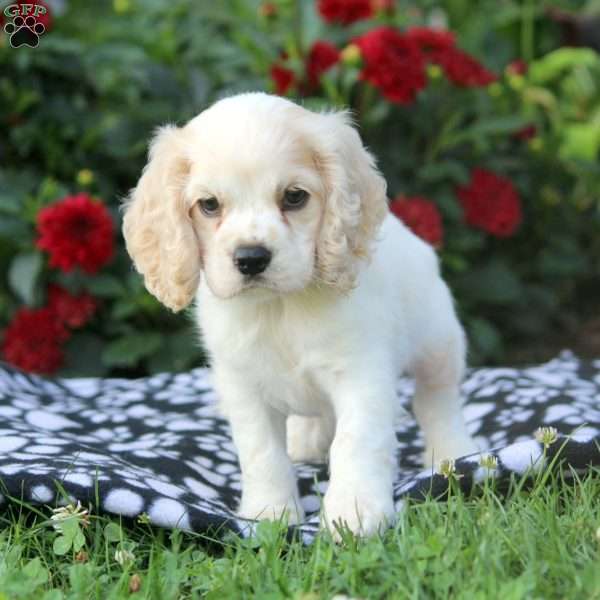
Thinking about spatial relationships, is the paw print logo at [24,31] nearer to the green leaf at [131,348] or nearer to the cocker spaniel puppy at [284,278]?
the green leaf at [131,348]

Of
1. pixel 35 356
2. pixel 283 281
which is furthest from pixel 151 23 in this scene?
pixel 283 281

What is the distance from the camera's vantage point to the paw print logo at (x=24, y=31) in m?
5.53

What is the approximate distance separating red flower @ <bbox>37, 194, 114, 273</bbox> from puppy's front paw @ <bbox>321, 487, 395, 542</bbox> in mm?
2458

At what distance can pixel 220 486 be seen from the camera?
3926mm

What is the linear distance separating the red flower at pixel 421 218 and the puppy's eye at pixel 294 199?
2333mm

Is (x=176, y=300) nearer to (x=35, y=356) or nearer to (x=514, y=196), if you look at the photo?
(x=35, y=356)

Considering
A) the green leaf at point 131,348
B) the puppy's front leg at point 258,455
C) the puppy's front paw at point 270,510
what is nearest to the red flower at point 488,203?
the green leaf at point 131,348

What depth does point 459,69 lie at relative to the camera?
5.78 m

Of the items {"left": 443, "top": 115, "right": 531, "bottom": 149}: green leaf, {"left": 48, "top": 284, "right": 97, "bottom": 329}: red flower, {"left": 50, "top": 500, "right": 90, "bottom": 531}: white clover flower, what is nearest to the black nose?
{"left": 50, "top": 500, "right": 90, "bottom": 531}: white clover flower

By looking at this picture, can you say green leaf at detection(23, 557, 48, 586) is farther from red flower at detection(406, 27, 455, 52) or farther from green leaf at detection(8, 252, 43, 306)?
red flower at detection(406, 27, 455, 52)

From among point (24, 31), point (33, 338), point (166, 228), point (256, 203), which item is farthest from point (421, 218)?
point (256, 203)

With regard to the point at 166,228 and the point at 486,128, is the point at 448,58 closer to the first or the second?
the point at 486,128

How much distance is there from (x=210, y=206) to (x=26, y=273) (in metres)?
2.39

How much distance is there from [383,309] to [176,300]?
65 centimetres
